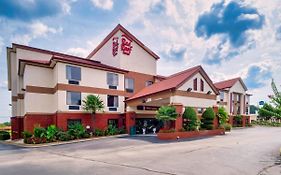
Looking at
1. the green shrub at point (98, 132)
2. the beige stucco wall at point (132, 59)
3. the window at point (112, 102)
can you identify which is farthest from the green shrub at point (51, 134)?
the beige stucco wall at point (132, 59)

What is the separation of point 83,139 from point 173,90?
10876 millimetres

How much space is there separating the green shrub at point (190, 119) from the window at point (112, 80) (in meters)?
11.1

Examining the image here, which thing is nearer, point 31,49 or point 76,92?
point 76,92

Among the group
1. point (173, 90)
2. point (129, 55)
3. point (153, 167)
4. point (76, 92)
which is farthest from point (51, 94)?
point (153, 167)

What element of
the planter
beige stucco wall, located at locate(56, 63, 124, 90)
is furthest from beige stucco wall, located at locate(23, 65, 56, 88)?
the planter

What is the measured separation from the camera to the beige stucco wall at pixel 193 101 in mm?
20578

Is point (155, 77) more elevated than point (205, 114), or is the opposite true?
point (155, 77)

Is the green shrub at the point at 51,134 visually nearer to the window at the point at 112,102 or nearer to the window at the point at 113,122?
the window at the point at 113,122

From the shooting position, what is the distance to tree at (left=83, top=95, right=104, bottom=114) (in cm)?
2384

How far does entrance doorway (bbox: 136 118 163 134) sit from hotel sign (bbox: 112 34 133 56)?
1007cm

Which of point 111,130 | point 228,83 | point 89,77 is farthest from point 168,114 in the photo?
point 228,83

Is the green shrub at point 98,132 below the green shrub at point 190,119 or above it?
below

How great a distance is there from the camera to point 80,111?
80.9 feet

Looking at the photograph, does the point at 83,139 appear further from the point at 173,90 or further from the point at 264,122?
the point at 264,122
